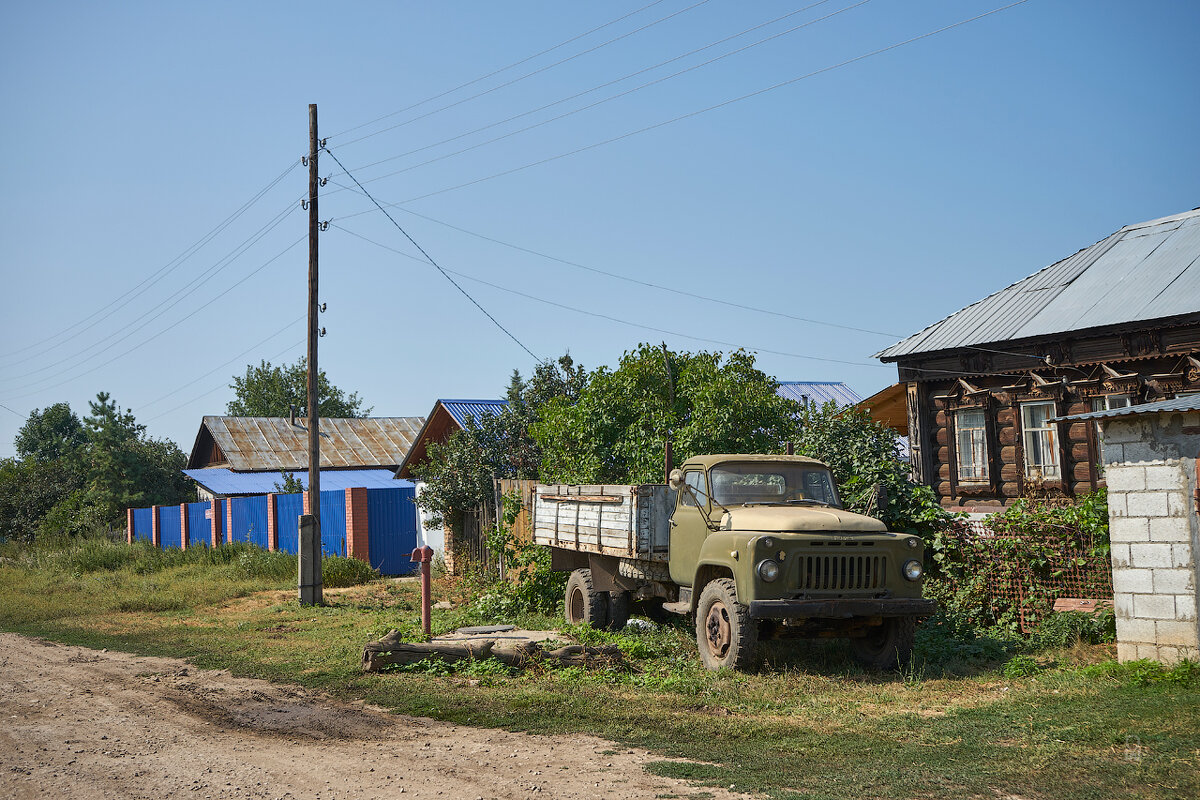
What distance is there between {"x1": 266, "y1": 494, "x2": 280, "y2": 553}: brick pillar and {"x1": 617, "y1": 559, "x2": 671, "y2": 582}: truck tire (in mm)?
17346

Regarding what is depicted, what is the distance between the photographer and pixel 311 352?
61.4 feet

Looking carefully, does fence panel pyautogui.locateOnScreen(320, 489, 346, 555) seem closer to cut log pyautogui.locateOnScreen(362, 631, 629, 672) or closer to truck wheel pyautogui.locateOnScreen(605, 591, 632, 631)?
truck wheel pyautogui.locateOnScreen(605, 591, 632, 631)

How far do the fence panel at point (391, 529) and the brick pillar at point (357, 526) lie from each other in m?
0.16

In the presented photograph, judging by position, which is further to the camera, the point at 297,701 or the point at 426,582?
the point at 426,582

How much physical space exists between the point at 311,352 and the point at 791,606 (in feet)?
40.6

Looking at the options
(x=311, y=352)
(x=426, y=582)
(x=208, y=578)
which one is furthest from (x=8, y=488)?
(x=426, y=582)

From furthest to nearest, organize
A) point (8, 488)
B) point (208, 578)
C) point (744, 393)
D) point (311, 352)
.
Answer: point (8, 488)
point (208, 578)
point (311, 352)
point (744, 393)

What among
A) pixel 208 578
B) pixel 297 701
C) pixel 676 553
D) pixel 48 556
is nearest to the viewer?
pixel 297 701

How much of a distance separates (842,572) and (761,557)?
84cm

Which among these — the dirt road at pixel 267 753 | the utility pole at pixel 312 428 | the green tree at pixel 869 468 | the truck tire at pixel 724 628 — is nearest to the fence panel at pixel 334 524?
the utility pole at pixel 312 428

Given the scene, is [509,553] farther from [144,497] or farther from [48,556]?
[144,497]

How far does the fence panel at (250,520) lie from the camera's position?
2788 cm

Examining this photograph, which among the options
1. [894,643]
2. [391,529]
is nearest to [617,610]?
[894,643]

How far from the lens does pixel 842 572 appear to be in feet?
30.9
